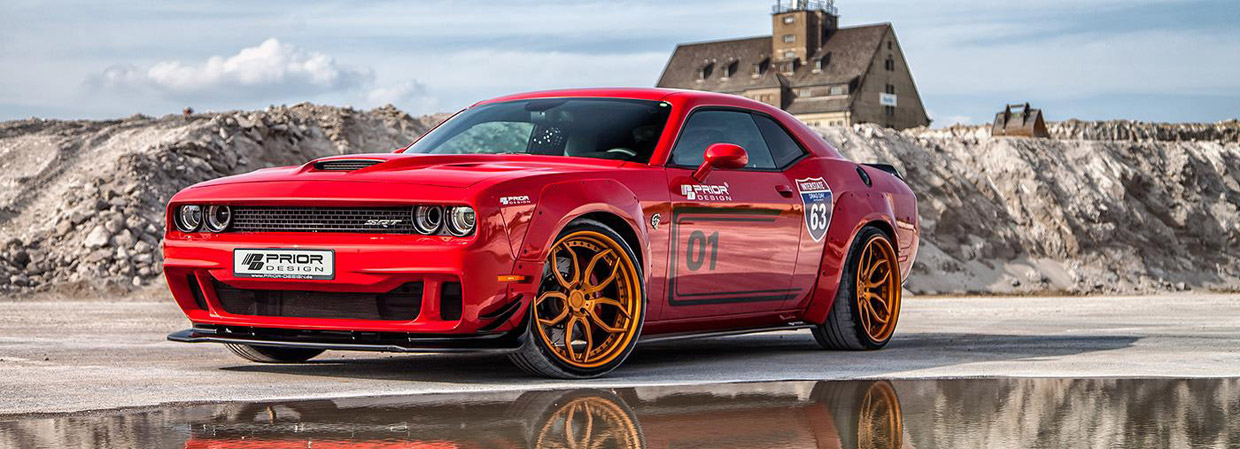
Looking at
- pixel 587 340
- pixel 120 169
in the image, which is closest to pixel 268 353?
pixel 587 340

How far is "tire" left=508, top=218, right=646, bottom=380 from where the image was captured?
685 centimetres

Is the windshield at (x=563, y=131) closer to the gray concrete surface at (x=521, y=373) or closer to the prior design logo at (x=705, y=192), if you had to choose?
→ the prior design logo at (x=705, y=192)

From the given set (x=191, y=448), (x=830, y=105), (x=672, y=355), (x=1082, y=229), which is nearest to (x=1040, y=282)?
(x=1082, y=229)

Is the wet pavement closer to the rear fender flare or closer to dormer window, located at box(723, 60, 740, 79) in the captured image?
the rear fender flare

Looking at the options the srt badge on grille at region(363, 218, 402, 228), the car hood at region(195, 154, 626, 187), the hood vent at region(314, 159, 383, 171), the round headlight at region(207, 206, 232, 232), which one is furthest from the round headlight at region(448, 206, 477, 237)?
the round headlight at region(207, 206, 232, 232)

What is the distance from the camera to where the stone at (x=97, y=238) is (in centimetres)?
1814

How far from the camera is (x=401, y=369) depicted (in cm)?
753

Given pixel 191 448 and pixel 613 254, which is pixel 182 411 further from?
pixel 613 254

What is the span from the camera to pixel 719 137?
27.2ft

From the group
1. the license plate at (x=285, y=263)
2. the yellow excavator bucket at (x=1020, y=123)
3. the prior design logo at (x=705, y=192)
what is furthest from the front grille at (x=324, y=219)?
the yellow excavator bucket at (x=1020, y=123)

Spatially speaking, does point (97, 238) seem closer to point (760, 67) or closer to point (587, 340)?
point (587, 340)

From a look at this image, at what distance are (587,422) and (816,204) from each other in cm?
342

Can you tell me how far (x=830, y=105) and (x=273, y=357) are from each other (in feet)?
240

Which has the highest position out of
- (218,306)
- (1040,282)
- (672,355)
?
(218,306)
